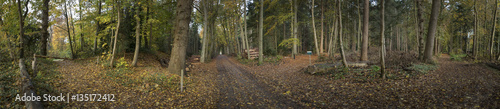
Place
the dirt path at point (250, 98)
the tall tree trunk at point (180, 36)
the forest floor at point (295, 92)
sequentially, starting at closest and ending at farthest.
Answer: the forest floor at point (295, 92) → the dirt path at point (250, 98) → the tall tree trunk at point (180, 36)

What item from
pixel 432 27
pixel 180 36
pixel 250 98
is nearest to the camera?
pixel 250 98

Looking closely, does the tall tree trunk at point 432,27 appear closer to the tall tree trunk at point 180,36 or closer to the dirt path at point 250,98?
the dirt path at point 250,98

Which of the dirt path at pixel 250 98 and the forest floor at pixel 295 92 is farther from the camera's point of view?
the dirt path at pixel 250 98

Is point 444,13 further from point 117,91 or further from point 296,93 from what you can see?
point 117,91

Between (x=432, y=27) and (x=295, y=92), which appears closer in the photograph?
(x=295, y=92)

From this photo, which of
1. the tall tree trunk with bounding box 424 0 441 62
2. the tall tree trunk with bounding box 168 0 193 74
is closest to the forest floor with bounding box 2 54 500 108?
the tall tree trunk with bounding box 168 0 193 74

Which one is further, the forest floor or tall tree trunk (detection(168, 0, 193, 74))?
tall tree trunk (detection(168, 0, 193, 74))

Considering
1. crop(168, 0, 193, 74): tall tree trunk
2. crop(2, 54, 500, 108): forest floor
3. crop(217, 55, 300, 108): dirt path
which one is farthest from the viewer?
crop(168, 0, 193, 74): tall tree trunk

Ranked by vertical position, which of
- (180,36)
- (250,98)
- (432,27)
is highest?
(432,27)

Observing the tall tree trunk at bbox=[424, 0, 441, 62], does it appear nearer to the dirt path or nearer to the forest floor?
the forest floor

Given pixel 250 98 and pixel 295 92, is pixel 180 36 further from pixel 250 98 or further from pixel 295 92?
pixel 295 92

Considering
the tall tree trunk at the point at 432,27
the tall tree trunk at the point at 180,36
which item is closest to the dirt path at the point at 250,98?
the tall tree trunk at the point at 180,36

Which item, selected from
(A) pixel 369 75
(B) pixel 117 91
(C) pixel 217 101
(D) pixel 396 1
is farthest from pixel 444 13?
(B) pixel 117 91

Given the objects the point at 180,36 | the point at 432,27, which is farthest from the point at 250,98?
the point at 432,27
